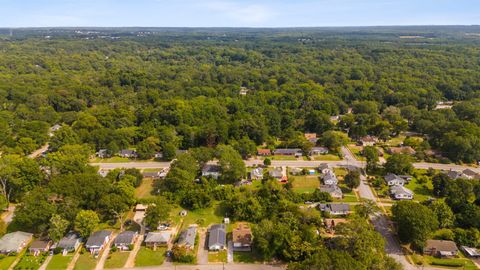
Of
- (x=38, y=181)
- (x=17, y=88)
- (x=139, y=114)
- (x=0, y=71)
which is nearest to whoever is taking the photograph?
(x=38, y=181)

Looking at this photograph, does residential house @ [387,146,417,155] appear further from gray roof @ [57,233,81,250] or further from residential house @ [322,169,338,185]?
gray roof @ [57,233,81,250]

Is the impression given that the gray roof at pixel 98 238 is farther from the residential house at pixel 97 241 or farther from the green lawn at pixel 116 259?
the green lawn at pixel 116 259

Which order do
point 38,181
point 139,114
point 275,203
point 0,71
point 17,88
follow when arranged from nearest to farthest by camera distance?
point 275,203 < point 38,181 < point 139,114 < point 17,88 < point 0,71

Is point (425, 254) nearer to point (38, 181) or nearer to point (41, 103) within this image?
point (38, 181)

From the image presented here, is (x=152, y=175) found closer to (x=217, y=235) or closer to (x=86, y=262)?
(x=86, y=262)

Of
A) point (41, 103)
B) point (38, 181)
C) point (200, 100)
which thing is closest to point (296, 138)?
point (200, 100)

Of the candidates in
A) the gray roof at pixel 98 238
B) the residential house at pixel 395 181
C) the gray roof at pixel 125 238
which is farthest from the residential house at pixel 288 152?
the gray roof at pixel 98 238

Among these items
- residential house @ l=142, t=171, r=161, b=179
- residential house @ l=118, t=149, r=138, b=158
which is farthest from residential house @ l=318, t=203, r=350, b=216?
residential house @ l=118, t=149, r=138, b=158
